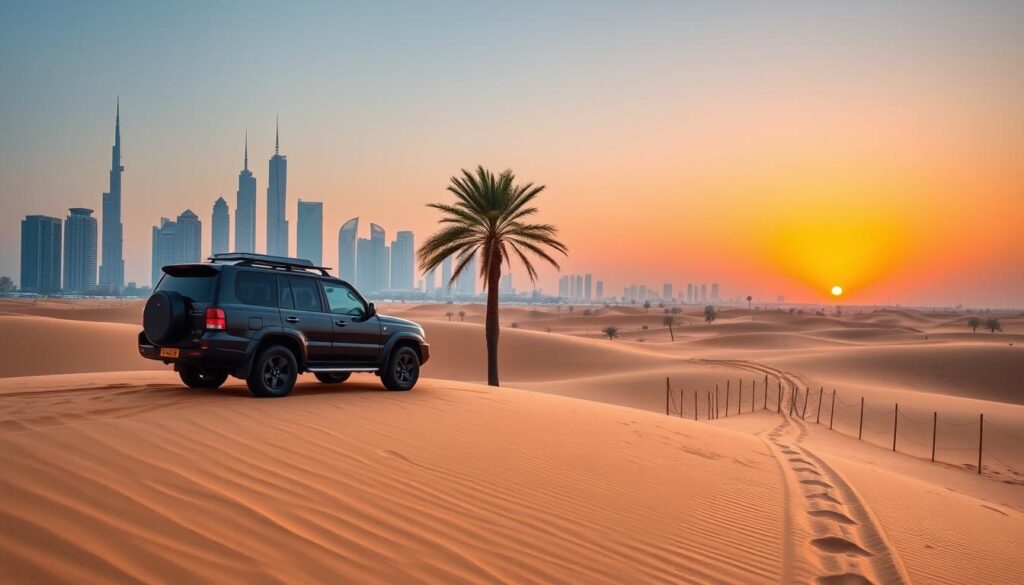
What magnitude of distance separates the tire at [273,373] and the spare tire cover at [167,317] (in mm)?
1149

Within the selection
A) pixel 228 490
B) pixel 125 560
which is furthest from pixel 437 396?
pixel 125 560

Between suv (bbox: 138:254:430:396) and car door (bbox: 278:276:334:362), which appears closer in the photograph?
suv (bbox: 138:254:430:396)

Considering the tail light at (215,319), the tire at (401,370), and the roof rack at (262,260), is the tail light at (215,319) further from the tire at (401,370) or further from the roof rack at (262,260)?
the tire at (401,370)

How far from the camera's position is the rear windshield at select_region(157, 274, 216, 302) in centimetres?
938

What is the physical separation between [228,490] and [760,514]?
19.3 ft

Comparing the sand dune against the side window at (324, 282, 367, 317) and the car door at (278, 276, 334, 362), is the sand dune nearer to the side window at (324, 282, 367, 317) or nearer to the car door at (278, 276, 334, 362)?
the car door at (278, 276, 334, 362)

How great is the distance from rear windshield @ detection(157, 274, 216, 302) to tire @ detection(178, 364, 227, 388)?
1.41m

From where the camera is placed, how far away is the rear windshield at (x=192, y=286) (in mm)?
9383

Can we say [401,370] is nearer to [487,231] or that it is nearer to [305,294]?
[305,294]

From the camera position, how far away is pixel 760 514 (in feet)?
25.3

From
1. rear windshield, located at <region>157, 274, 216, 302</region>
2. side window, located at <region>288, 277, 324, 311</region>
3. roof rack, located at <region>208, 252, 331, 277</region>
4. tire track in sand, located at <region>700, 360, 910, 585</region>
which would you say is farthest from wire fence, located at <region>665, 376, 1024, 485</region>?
rear windshield, located at <region>157, 274, 216, 302</region>

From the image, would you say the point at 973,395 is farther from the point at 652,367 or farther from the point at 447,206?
the point at 447,206

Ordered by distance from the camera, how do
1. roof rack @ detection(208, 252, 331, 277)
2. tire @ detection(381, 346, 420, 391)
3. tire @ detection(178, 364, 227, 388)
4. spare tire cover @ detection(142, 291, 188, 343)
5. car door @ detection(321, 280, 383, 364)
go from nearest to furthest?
spare tire cover @ detection(142, 291, 188, 343) → roof rack @ detection(208, 252, 331, 277) → tire @ detection(178, 364, 227, 388) → car door @ detection(321, 280, 383, 364) → tire @ detection(381, 346, 420, 391)

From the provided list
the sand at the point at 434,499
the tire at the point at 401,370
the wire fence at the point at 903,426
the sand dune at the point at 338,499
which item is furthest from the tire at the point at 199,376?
the wire fence at the point at 903,426
